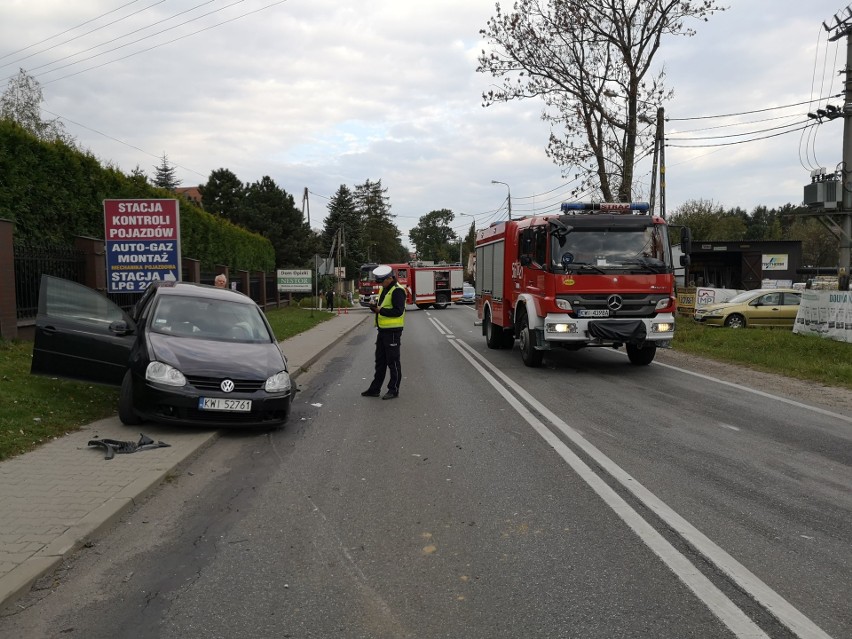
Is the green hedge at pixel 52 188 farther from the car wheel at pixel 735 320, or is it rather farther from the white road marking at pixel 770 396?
the car wheel at pixel 735 320

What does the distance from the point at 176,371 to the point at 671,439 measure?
511cm

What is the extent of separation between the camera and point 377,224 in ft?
383

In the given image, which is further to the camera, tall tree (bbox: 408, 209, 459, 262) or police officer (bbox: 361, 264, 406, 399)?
tall tree (bbox: 408, 209, 459, 262)

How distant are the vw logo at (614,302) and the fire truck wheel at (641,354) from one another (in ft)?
5.88

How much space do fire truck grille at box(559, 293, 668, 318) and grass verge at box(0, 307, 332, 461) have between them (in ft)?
24.2

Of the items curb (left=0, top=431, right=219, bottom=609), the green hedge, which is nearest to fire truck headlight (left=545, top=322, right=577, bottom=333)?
curb (left=0, top=431, right=219, bottom=609)

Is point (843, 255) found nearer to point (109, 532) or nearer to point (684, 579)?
point (684, 579)

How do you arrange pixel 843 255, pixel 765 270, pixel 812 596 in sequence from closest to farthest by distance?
pixel 812 596
pixel 843 255
pixel 765 270

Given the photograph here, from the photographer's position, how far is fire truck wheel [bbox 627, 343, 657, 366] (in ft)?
43.2

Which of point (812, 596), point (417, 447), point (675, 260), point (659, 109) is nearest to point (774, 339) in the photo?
point (675, 260)

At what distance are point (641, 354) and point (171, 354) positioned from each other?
9308mm

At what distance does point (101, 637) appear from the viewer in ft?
10.1

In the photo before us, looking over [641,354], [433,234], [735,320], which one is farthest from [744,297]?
[433,234]

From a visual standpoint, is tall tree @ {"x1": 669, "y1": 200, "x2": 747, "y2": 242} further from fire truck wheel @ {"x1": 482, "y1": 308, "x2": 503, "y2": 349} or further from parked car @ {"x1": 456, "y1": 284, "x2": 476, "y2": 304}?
fire truck wheel @ {"x1": 482, "y1": 308, "x2": 503, "y2": 349}
